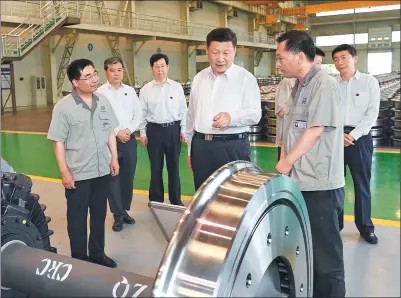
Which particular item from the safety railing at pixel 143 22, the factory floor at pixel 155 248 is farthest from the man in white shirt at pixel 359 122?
the safety railing at pixel 143 22

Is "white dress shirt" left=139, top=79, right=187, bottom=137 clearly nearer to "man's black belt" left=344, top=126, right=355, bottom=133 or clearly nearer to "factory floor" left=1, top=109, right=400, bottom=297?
"factory floor" left=1, top=109, right=400, bottom=297

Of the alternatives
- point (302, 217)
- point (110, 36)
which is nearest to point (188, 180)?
point (302, 217)

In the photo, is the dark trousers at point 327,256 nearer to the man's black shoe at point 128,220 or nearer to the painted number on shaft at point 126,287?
the painted number on shaft at point 126,287

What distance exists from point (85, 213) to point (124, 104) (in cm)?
128

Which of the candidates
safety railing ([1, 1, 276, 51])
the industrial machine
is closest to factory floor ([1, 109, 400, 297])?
the industrial machine

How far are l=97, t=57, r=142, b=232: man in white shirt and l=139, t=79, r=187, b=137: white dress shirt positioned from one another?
17 cm

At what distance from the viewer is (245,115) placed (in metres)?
2.70

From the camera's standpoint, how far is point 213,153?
108 inches

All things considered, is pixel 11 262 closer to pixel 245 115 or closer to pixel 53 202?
pixel 245 115

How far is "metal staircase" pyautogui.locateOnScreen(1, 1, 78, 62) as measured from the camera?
44.4ft

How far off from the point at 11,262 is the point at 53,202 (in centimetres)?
320

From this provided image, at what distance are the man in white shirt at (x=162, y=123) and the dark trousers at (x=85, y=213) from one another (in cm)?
117

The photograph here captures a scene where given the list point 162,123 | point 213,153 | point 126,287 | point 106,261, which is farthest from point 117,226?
point 126,287

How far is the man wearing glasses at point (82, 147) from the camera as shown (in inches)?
→ 100
